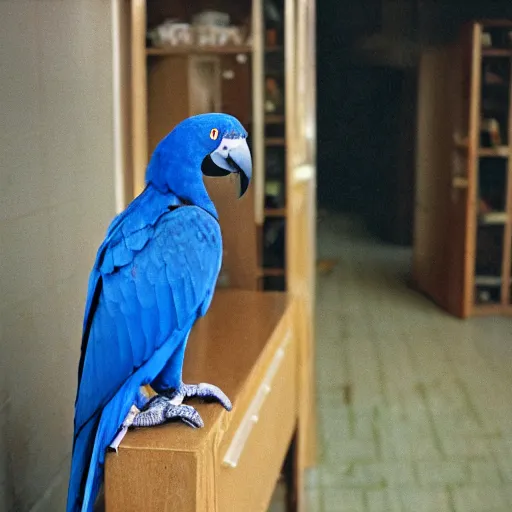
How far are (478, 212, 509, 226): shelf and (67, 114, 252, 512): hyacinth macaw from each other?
3.86 meters

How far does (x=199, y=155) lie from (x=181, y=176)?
43 mm

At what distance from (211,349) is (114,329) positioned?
63 centimetres

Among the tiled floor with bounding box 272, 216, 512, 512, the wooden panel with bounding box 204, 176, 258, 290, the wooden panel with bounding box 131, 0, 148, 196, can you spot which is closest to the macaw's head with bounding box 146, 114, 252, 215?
the wooden panel with bounding box 131, 0, 148, 196

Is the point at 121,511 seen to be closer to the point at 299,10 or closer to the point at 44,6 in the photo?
the point at 44,6

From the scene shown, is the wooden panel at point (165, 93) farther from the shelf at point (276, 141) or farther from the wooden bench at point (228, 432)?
the shelf at point (276, 141)

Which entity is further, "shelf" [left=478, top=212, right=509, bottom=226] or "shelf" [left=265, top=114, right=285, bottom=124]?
"shelf" [left=478, top=212, right=509, bottom=226]

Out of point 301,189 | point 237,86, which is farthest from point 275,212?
point 237,86

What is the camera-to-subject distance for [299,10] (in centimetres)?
270

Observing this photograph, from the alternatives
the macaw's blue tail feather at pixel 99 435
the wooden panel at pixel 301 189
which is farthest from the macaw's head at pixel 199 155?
A: the wooden panel at pixel 301 189

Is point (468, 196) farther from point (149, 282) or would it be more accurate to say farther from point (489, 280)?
point (149, 282)

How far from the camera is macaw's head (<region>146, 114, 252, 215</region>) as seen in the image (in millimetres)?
1222

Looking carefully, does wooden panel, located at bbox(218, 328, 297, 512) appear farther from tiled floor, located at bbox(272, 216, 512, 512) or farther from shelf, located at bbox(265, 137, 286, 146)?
shelf, located at bbox(265, 137, 286, 146)

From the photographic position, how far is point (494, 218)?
15.9ft

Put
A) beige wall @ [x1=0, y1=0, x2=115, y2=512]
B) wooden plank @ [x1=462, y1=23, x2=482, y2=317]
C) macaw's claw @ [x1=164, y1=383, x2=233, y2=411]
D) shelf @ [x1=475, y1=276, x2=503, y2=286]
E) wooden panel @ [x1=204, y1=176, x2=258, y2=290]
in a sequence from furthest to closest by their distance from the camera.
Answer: shelf @ [x1=475, y1=276, x2=503, y2=286], wooden plank @ [x1=462, y1=23, x2=482, y2=317], wooden panel @ [x1=204, y1=176, x2=258, y2=290], beige wall @ [x1=0, y1=0, x2=115, y2=512], macaw's claw @ [x1=164, y1=383, x2=233, y2=411]
